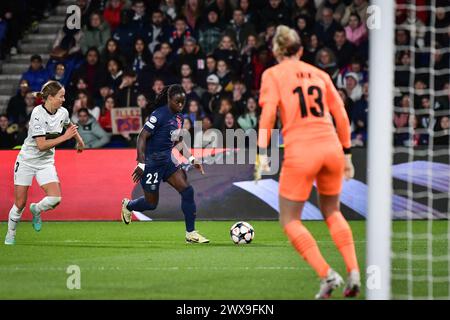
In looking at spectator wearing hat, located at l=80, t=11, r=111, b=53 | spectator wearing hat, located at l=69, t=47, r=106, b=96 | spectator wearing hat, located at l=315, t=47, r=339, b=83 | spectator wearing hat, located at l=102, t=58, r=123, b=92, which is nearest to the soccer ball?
spectator wearing hat, located at l=315, t=47, r=339, b=83

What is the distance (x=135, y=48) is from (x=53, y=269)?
384 inches

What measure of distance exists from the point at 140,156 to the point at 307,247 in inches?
189

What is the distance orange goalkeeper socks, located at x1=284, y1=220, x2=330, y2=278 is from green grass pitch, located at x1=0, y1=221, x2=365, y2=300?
14.7 inches

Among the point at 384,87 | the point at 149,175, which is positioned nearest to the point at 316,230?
the point at 149,175

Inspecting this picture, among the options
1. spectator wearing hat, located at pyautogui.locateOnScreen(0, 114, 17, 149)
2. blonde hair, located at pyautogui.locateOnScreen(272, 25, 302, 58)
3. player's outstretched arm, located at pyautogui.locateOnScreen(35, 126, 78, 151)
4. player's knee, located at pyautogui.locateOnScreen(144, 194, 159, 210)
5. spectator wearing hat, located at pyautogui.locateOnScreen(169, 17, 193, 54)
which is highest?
spectator wearing hat, located at pyautogui.locateOnScreen(169, 17, 193, 54)

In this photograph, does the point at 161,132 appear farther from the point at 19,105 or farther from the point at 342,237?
the point at 19,105

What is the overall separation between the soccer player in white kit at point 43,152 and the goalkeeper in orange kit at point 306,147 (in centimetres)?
463

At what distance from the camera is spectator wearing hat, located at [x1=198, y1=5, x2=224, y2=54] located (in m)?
19.2

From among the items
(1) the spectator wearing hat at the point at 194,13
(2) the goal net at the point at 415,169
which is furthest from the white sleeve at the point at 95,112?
(2) the goal net at the point at 415,169

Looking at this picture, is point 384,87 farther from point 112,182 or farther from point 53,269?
point 112,182

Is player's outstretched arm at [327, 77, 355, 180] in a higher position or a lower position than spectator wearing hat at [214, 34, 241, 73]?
lower

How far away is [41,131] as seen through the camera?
12023 millimetres

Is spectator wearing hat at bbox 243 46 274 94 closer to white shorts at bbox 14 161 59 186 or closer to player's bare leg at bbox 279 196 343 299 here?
white shorts at bbox 14 161 59 186

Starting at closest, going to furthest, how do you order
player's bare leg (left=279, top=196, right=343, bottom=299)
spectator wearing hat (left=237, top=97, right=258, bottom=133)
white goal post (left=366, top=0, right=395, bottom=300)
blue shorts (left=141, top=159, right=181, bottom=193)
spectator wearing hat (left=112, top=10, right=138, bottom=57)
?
1. white goal post (left=366, top=0, right=395, bottom=300)
2. player's bare leg (left=279, top=196, right=343, bottom=299)
3. blue shorts (left=141, top=159, right=181, bottom=193)
4. spectator wearing hat (left=237, top=97, right=258, bottom=133)
5. spectator wearing hat (left=112, top=10, right=138, bottom=57)
